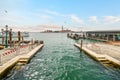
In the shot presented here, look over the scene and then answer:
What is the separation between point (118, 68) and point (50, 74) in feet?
25.6

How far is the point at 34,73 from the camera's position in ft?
63.9

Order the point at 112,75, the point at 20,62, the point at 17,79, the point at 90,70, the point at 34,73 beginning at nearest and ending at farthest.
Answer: the point at 17,79, the point at 112,75, the point at 34,73, the point at 90,70, the point at 20,62

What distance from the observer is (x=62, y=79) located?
17.3 m

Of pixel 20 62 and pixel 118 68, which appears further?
pixel 20 62

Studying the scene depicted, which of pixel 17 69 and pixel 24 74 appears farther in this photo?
pixel 17 69

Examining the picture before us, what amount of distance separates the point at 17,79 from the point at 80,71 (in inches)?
283

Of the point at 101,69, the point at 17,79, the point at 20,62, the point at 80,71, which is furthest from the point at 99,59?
the point at 17,79

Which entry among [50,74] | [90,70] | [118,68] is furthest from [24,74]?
[118,68]

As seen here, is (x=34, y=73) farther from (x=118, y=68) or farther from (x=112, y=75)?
(x=118, y=68)

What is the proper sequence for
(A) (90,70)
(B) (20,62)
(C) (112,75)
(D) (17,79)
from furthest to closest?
(B) (20,62), (A) (90,70), (C) (112,75), (D) (17,79)

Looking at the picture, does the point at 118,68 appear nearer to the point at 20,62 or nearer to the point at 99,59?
the point at 99,59

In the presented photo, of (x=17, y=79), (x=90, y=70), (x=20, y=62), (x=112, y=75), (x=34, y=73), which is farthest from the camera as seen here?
(x=20, y=62)

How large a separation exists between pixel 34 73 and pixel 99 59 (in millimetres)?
9935

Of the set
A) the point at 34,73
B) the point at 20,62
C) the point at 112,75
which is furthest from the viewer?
the point at 20,62
